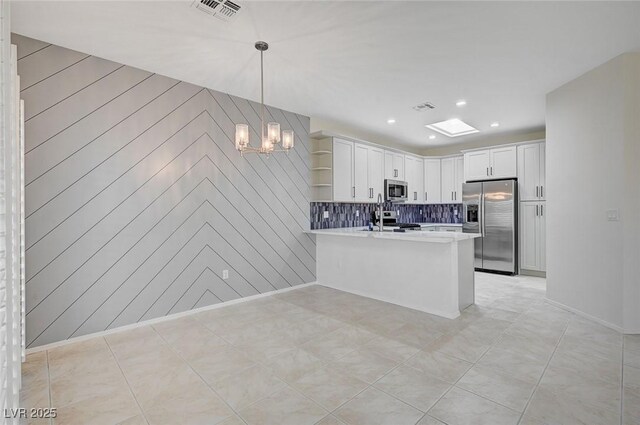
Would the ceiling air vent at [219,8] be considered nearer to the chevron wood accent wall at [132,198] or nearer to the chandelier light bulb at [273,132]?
the chandelier light bulb at [273,132]

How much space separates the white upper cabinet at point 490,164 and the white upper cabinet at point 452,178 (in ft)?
1.48

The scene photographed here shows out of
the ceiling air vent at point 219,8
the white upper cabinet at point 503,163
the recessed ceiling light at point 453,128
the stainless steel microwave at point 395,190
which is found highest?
the recessed ceiling light at point 453,128

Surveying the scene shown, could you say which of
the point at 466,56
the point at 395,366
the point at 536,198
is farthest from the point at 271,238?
the point at 536,198

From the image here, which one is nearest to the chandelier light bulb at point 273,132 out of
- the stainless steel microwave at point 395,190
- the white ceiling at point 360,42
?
the white ceiling at point 360,42

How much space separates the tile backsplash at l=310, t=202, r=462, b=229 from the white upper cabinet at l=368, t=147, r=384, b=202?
42 cm

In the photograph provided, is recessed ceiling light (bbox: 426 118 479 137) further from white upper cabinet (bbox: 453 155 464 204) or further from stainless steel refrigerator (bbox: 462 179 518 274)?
stainless steel refrigerator (bbox: 462 179 518 274)

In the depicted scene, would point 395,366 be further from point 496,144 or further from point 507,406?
point 496,144

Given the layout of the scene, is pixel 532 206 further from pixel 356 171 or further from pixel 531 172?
pixel 356 171

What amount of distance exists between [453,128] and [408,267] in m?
3.29

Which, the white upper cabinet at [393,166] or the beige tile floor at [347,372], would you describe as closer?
the beige tile floor at [347,372]

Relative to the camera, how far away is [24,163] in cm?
271

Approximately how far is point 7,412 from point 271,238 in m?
3.41

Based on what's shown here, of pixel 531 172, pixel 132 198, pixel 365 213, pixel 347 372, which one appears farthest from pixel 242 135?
pixel 531 172

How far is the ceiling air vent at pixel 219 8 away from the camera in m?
2.29
